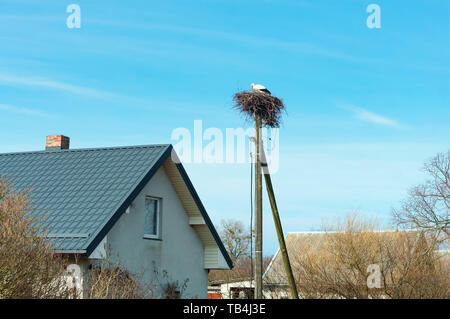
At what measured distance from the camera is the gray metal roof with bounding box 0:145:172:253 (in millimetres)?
15961

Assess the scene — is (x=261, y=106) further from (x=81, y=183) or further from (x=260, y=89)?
(x=81, y=183)

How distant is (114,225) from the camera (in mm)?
16891

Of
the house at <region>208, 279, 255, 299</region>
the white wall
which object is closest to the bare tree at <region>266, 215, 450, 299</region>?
the house at <region>208, 279, 255, 299</region>

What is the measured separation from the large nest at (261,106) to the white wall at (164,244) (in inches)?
195

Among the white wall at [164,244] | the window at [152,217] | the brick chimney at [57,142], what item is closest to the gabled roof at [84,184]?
the white wall at [164,244]

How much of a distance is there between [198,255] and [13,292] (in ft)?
39.0

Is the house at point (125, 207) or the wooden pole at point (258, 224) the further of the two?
the house at point (125, 207)

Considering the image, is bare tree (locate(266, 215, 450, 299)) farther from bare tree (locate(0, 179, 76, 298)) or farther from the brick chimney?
bare tree (locate(0, 179, 76, 298))

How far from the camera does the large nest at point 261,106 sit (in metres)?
15.1

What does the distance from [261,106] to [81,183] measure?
6.68 m

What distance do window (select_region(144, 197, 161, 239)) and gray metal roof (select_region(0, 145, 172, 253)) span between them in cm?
132

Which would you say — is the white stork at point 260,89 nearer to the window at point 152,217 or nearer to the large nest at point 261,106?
the large nest at point 261,106

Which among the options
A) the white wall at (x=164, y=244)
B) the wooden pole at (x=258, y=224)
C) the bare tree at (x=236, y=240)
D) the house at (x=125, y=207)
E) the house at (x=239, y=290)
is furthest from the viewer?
the bare tree at (x=236, y=240)
